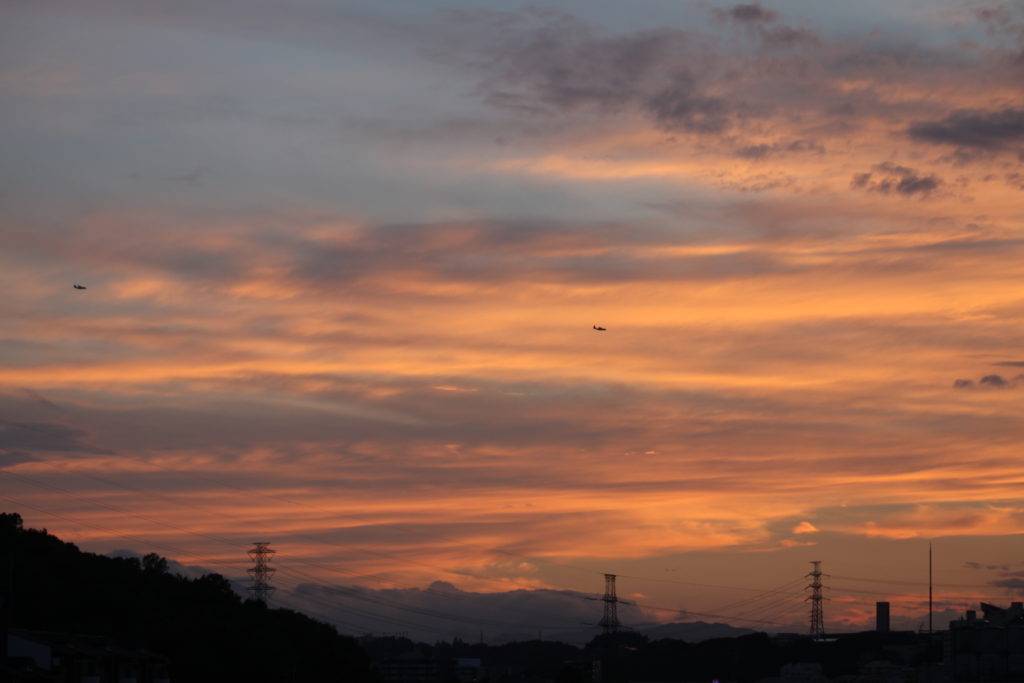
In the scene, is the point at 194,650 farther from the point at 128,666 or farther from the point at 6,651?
the point at 6,651

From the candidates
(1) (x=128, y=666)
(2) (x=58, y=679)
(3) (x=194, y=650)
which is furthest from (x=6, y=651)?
(3) (x=194, y=650)

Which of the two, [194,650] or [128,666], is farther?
[194,650]

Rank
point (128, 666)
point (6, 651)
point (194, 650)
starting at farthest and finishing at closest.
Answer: point (194, 650)
point (128, 666)
point (6, 651)

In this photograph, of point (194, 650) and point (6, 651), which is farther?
point (194, 650)

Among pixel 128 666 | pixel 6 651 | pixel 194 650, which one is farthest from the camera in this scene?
pixel 194 650

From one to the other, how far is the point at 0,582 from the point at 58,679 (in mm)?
68917

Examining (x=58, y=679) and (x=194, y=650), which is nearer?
(x=58, y=679)

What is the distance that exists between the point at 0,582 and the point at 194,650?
30.8 metres

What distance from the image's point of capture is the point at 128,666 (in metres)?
162

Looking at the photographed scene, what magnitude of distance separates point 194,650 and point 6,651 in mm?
70960

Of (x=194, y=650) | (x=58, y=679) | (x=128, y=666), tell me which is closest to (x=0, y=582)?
(x=194, y=650)

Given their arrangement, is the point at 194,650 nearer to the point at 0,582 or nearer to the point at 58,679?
the point at 0,582

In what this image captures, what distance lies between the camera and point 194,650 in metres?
199

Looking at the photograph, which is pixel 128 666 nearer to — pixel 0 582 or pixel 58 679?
pixel 58 679
